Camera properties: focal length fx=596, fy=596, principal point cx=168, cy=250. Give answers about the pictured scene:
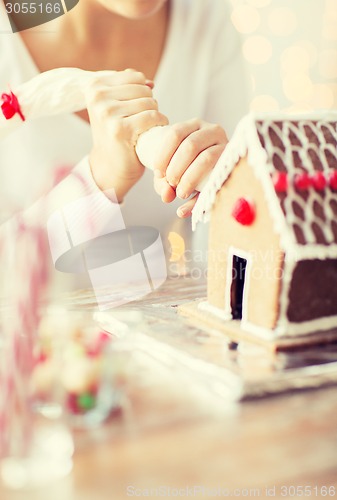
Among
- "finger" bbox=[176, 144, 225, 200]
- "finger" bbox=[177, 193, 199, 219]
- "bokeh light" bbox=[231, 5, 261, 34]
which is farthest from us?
"bokeh light" bbox=[231, 5, 261, 34]

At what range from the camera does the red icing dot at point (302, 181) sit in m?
0.72

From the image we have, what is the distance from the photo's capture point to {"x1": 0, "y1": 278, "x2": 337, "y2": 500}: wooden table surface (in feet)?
1.68

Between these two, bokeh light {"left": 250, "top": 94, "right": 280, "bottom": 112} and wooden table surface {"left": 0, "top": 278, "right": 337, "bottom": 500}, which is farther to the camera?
bokeh light {"left": 250, "top": 94, "right": 280, "bottom": 112}

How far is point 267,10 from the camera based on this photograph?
161 cm

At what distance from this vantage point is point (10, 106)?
1.21 m

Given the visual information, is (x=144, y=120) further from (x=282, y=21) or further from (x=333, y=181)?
(x=282, y=21)

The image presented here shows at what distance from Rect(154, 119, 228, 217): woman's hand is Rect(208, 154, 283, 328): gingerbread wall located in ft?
0.28

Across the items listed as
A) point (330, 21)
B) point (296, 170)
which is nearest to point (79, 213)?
point (296, 170)

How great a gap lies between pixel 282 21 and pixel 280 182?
1088 millimetres

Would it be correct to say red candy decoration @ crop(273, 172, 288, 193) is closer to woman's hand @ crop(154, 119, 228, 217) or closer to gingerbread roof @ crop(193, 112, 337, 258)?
gingerbread roof @ crop(193, 112, 337, 258)

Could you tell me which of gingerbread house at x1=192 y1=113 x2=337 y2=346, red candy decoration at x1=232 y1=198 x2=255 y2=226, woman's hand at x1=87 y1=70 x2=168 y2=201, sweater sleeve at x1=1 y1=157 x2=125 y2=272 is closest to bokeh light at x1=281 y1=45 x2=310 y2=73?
woman's hand at x1=87 y1=70 x2=168 y2=201

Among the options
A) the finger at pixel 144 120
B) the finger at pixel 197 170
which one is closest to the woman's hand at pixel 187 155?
the finger at pixel 197 170

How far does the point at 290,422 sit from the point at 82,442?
21 cm

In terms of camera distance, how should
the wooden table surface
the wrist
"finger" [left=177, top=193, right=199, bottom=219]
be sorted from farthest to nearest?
the wrist
"finger" [left=177, top=193, right=199, bottom=219]
the wooden table surface
